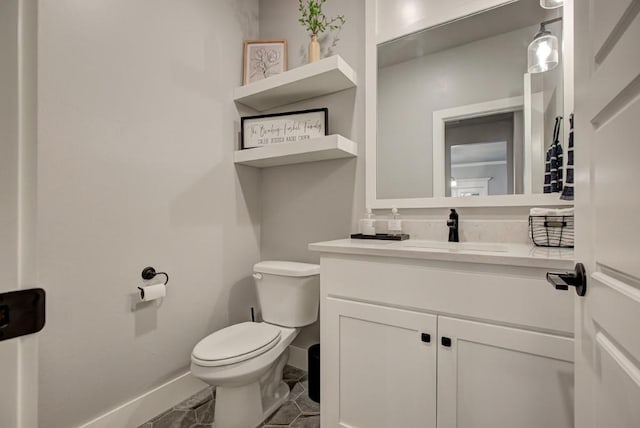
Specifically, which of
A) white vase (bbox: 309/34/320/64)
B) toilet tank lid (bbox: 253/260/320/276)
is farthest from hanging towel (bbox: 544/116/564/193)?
white vase (bbox: 309/34/320/64)

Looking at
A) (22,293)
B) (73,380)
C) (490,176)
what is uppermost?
(490,176)

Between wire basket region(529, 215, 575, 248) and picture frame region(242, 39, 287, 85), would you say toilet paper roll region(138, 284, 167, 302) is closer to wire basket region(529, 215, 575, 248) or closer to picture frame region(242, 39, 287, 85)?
picture frame region(242, 39, 287, 85)

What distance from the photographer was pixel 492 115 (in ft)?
4.75

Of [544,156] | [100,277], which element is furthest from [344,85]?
[100,277]

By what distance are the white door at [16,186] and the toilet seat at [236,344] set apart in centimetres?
91

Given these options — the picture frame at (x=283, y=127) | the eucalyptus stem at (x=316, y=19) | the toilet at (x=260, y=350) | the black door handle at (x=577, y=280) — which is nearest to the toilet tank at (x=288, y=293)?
the toilet at (x=260, y=350)

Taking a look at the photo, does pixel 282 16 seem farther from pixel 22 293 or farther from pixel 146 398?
pixel 146 398

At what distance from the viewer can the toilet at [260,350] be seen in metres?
1.31

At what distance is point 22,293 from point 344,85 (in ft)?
5.70

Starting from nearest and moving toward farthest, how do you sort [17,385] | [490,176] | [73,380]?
[17,385]
[73,380]
[490,176]

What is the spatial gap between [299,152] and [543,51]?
125 cm

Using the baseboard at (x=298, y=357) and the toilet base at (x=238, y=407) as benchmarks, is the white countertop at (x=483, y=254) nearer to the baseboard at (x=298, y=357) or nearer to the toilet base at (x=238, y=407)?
the toilet base at (x=238, y=407)

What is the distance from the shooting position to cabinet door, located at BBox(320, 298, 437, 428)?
1.09 meters

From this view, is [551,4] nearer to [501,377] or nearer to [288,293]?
[501,377]
